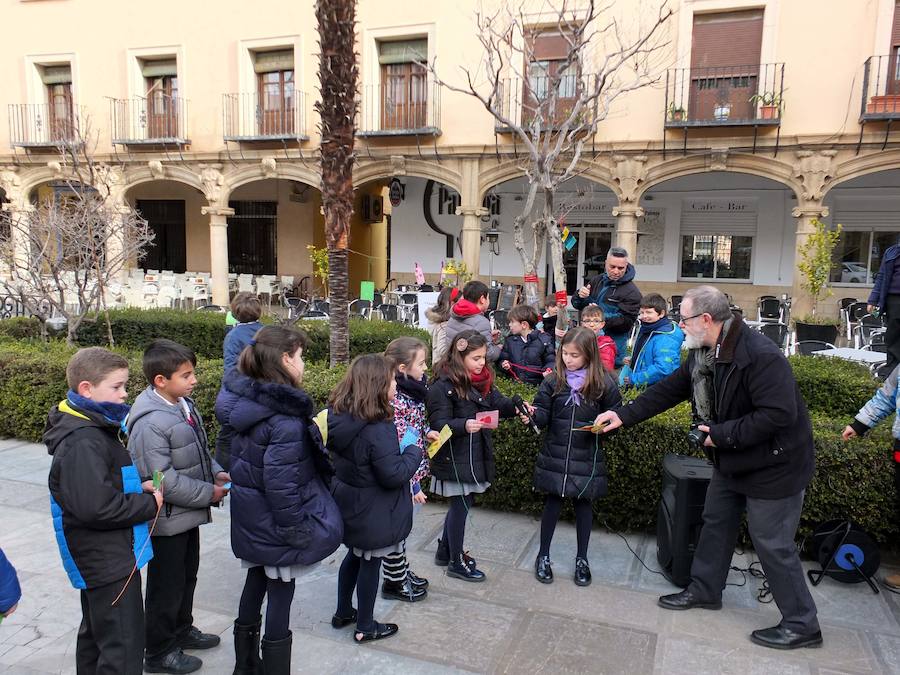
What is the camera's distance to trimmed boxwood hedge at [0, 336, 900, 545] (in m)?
3.83

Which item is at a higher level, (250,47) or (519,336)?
(250,47)

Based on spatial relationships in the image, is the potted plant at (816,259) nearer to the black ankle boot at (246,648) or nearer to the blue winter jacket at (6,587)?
the black ankle boot at (246,648)

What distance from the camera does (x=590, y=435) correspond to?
372 cm

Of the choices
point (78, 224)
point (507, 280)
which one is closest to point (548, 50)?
point (507, 280)

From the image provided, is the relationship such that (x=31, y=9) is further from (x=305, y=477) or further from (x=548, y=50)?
(x=305, y=477)

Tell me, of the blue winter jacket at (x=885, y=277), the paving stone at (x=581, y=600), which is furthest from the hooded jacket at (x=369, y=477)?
the blue winter jacket at (x=885, y=277)

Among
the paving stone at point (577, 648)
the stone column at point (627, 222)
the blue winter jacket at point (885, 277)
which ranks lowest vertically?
the paving stone at point (577, 648)

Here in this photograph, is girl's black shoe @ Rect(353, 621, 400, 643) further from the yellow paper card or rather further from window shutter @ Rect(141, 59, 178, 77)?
window shutter @ Rect(141, 59, 178, 77)

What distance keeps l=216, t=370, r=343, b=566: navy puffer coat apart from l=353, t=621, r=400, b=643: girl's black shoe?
705mm

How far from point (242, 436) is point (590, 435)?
6.39 feet

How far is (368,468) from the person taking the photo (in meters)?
2.92

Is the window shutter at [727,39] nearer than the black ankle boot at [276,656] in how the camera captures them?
No

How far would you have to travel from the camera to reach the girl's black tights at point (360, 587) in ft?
10.1

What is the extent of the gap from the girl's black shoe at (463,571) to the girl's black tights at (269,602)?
127 cm
